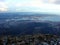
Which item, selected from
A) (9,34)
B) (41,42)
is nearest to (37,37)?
(41,42)

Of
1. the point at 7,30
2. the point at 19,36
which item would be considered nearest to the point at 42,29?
the point at 19,36

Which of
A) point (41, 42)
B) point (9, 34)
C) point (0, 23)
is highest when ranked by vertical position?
point (0, 23)

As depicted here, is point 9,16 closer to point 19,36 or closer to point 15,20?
point 15,20

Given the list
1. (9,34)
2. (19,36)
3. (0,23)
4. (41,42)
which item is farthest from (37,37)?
(0,23)

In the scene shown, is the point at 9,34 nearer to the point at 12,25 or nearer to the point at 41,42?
the point at 12,25

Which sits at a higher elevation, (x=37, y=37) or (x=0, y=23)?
(x=0, y=23)

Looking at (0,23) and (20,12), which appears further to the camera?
(20,12)

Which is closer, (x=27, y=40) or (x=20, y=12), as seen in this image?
(x=27, y=40)

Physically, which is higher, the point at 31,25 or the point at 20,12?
the point at 20,12
